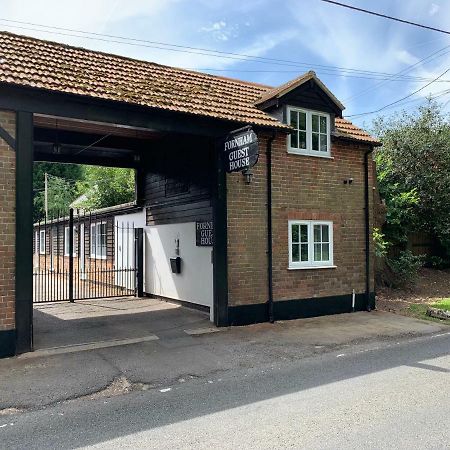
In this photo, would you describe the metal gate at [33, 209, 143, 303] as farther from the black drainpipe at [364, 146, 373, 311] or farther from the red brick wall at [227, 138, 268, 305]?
the black drainpipe at [364, 146, 373, 311]

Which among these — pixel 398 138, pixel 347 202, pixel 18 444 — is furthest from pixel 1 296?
pixel 398 138

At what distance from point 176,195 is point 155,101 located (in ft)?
12.9

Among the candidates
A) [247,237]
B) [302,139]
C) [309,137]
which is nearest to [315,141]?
[309,137]

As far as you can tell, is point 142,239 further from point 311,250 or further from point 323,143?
point 323,143

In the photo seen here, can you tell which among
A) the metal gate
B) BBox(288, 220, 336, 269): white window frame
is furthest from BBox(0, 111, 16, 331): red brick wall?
BBox(288, 220, 336, 269): white window frame

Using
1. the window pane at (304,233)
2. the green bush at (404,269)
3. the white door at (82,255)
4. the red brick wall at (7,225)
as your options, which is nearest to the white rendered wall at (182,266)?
the window pane at (304,233)

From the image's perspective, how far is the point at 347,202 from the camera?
1195cm

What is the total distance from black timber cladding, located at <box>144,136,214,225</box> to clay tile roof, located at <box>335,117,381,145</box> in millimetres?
3562

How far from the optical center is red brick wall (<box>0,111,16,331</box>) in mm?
7422

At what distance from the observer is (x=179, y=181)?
40.5 feet

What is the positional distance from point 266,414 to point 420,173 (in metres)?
16.7

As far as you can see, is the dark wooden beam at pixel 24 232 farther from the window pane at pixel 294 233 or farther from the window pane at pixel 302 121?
the window pane at pixel 302 121

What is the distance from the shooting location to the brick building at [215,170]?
7.64 m

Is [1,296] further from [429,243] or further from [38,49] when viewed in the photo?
[429,243]
